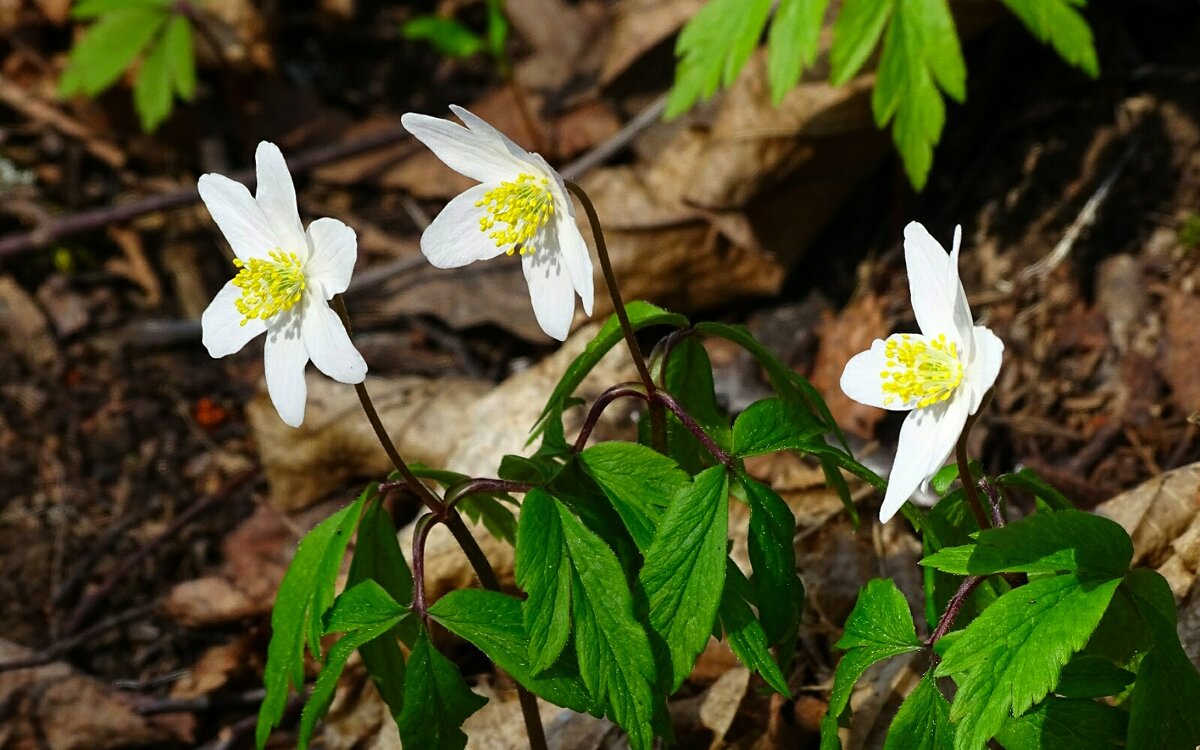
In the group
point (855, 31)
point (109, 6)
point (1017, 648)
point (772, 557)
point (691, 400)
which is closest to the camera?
point (1017, 648)

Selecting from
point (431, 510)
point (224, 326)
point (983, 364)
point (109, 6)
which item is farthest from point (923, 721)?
point (109, 6)

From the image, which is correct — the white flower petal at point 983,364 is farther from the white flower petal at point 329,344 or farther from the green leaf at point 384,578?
the green leaf at point 384,578

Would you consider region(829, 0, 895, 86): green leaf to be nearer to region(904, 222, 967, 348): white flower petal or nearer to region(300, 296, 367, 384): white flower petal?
region(904, 222, 967, 348): white flower petal

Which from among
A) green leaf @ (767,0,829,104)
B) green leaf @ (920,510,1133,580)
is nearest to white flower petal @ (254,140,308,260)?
green leaf @ (920,510,1133,580)

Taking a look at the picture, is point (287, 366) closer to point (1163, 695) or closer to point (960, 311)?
point (960, 311)

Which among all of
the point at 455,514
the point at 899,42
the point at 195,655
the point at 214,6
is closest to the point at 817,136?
the point at 899,42

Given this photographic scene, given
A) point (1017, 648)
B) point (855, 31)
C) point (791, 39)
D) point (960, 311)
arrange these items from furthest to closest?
point (791, 39) → point (855, 31) → point (960, 311) → point (1017, 648)
